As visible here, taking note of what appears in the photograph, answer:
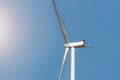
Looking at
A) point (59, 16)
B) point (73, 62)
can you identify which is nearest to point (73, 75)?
point (73, 62)

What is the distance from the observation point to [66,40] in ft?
60.2

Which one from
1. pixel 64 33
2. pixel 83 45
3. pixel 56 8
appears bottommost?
pixel 83 45

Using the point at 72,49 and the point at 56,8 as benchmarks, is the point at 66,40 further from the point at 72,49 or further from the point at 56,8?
the point at 56,8

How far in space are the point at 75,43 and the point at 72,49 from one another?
445 mm

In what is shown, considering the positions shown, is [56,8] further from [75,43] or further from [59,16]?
[75,43]

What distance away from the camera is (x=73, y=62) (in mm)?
17703

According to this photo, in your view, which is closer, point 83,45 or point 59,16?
point 83,45

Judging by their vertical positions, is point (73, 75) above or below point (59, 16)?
below

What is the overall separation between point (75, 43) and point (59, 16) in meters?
1.86

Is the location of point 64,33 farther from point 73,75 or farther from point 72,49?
point 73,75

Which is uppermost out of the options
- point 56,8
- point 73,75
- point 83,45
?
point 56,8

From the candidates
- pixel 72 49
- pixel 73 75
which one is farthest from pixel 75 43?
pixel 73 75

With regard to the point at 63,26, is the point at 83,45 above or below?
below

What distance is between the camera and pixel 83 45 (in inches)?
661
